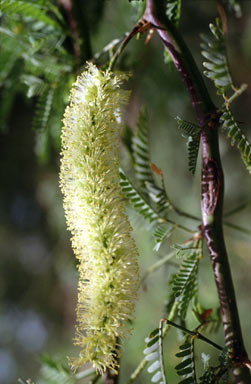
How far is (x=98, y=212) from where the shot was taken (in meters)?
0.40

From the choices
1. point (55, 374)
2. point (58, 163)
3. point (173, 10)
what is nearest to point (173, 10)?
point (173, 10)

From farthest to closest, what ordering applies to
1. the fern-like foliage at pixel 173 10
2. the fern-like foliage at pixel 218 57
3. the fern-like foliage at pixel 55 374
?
the fern-like foliage at pixel 55 374 < the fern-like foliage at pixel 173 10 < the fern-like foliage at pixel 218 57

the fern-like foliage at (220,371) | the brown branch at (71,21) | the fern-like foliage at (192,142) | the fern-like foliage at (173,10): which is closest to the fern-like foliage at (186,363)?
the fern-like foliage at (220,371)

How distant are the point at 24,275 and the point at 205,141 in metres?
1.34

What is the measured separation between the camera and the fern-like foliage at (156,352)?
39 cm

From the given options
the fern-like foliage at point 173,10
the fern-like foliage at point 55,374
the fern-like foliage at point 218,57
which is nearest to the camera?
the fern-like foliage at point 218,57

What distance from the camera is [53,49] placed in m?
0.63

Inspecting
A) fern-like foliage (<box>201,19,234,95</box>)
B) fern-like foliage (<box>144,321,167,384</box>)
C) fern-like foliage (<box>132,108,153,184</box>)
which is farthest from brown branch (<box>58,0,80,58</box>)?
fern-like foliage (<box>144,321,167,384</box>)

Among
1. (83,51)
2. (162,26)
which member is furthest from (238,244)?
(162,26)

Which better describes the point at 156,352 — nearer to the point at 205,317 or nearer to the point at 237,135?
the point at 205,317

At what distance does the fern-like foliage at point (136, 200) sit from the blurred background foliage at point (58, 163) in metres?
0.06

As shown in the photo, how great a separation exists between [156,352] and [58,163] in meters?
1.05

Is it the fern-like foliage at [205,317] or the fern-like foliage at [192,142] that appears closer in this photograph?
the fern-like foliage at [192,142]

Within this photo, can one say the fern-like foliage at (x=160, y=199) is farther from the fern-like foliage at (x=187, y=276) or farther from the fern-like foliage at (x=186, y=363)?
the fern-like foliage at (x=186, y=363)
